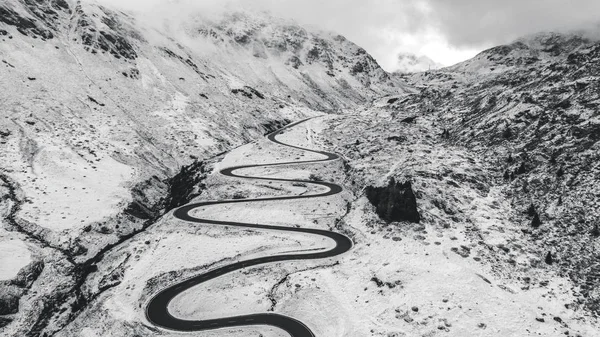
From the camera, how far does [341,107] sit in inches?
5581

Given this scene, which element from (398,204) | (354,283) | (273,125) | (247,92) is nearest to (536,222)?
(398,204)

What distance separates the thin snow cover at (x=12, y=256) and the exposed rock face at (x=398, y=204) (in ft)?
120

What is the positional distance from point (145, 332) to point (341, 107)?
122 m

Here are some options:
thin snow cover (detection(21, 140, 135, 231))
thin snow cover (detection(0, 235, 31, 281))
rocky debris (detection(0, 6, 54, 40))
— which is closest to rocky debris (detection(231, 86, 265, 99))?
rocky debris (detection(0, 6, 54, 40))

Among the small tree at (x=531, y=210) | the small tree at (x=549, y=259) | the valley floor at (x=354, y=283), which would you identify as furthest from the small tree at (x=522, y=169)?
the small tree at (x=549, y=259)

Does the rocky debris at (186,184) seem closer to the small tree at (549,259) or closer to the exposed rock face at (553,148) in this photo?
the exposed rock face at (553,148)

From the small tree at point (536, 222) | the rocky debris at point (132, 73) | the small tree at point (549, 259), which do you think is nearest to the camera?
the small tree at point (549, 259)

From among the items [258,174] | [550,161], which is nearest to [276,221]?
[258,174]

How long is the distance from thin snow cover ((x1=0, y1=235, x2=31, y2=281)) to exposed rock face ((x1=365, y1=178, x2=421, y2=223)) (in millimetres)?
36521

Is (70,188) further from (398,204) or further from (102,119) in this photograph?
(398,204)

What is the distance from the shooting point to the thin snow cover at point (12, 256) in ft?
118

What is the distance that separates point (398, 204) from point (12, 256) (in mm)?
39224

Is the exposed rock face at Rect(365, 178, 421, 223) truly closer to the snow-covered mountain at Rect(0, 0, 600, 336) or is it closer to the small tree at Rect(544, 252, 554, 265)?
the snow-covered mountain at Rect(0, 0, 600, 336)

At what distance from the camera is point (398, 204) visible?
132 feet
